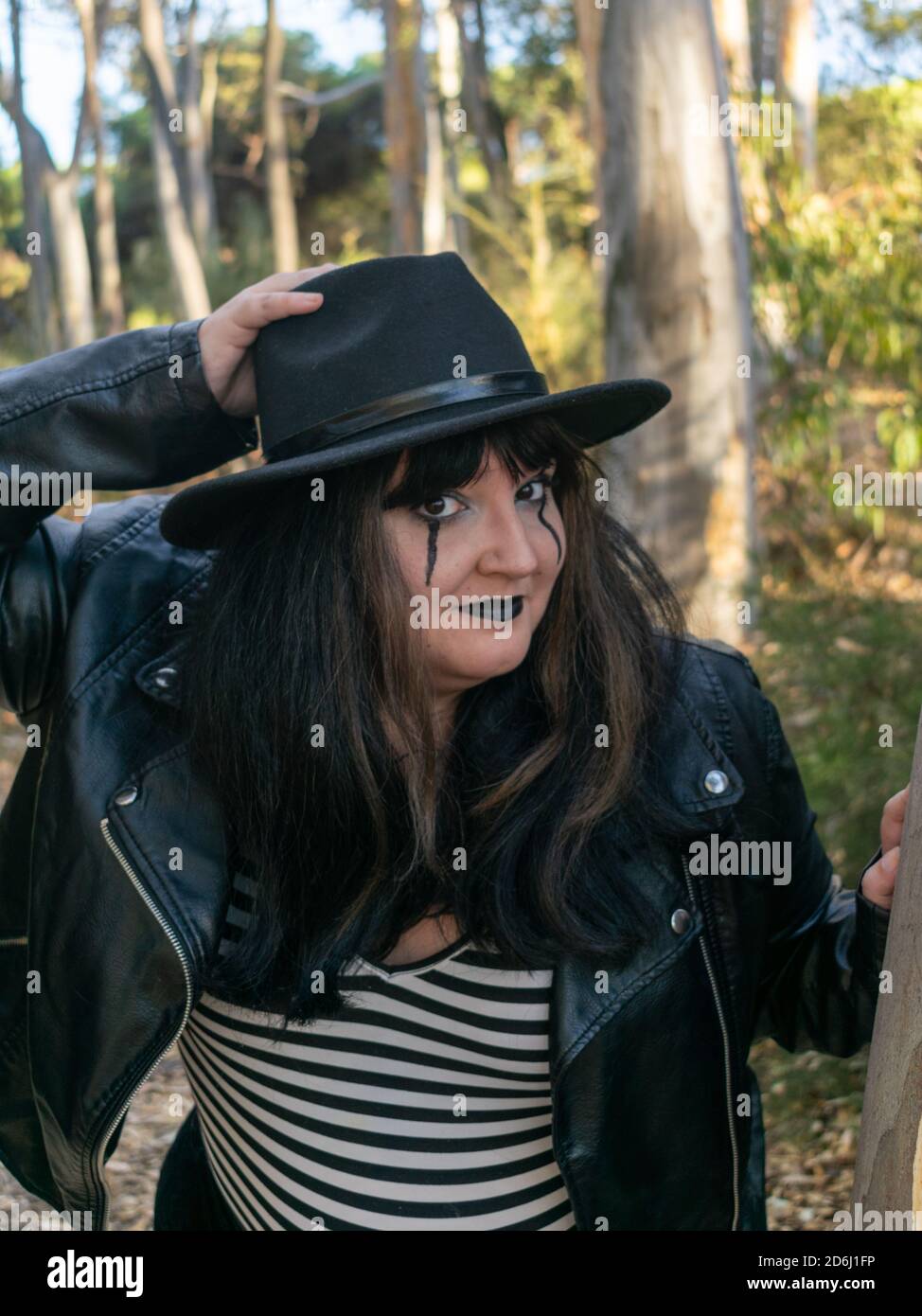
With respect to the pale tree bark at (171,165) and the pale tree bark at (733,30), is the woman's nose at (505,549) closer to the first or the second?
the pale tree bark at (733,30)

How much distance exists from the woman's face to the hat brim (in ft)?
0.32

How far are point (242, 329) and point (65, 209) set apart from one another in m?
15.5

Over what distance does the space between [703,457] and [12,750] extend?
5.37 meters

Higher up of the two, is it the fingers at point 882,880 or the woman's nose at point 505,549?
the woman's nose at point 505,549

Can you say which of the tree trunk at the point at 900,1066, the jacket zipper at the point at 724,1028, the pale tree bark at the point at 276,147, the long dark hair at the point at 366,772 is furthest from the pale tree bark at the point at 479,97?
the tree trunk at the point at 900,1066

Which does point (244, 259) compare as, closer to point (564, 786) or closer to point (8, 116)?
point (8, 116)

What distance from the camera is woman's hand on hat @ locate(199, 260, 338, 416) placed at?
181 centimetres

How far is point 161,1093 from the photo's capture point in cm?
476

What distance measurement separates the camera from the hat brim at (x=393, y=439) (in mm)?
1639

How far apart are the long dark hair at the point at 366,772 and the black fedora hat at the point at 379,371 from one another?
47 millimetres

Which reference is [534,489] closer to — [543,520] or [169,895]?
[543,520]

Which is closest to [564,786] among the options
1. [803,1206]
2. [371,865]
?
[371,865]

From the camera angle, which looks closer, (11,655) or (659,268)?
(11,655)
